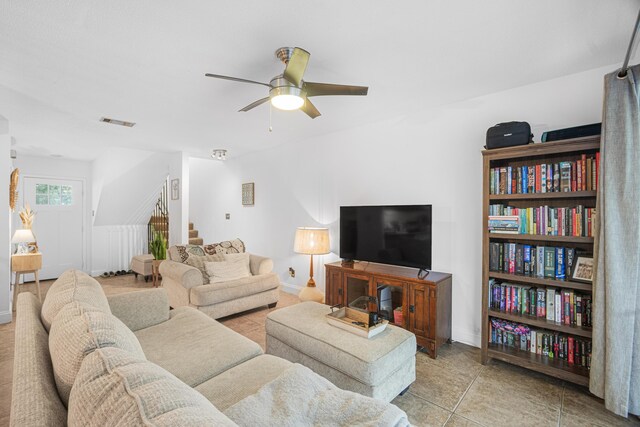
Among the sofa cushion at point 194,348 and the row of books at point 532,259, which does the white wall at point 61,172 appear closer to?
the sofa cushion at point 194,348

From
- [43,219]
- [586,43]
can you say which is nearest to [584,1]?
[586,43]

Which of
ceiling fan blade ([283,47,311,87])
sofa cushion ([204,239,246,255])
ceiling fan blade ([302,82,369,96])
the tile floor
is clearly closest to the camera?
ceiling fan blade ([283,47,311,87])

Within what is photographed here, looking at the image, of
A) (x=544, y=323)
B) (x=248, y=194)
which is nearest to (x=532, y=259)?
(x=544, y=323)

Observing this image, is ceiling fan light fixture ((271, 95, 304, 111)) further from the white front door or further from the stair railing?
the white front door

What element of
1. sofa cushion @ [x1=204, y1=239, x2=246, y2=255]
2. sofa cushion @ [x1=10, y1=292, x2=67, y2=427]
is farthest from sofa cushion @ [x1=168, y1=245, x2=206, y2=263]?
sofa cushion @ [x1=10, y1=292, x2=67, y2=427]

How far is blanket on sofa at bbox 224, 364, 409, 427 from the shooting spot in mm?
1080

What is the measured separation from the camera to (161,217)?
6602 mm

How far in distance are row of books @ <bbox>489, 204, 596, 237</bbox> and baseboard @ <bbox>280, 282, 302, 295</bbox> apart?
284 centimetres

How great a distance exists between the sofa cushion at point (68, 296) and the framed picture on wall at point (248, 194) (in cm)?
348

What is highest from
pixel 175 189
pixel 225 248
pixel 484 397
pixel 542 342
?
pixel 175 189

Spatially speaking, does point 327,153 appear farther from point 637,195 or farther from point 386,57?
point 637,195

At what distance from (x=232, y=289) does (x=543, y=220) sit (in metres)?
3.05

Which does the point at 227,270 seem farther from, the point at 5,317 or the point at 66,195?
the point at 66,195

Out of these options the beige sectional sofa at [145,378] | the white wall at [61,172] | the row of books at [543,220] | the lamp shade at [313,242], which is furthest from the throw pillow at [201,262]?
the white wall at [61,172]
